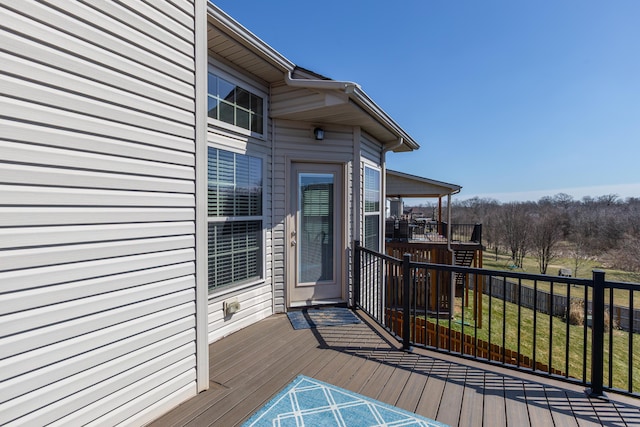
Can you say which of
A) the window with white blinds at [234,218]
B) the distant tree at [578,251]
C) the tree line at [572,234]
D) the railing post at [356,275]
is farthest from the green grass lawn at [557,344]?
the distant tree at [578,251]

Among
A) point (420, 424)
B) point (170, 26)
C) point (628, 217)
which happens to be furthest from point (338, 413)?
point (628, 217)

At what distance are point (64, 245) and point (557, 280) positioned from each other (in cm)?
314

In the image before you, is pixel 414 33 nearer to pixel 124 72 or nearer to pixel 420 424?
pixel 124 72

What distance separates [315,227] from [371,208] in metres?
1.26

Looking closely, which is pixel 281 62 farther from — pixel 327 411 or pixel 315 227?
pixel 327 411

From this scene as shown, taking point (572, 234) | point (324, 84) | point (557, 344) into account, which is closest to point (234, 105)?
point (324, 84)

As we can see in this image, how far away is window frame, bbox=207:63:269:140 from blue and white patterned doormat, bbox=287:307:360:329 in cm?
229

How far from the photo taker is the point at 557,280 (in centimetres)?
213

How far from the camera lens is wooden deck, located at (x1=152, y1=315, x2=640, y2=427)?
1.83 meters

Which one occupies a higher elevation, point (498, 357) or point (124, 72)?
point (124, 72)

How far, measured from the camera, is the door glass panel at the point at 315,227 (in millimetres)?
3918

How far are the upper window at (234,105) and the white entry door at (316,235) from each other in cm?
77

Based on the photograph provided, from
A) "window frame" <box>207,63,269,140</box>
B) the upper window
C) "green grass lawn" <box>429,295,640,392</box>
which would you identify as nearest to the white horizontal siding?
"window frame" <box>207,63,269,140</box>

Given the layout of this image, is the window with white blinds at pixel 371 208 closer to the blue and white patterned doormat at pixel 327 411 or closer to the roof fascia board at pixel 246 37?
the roof fascia board at pixel 246 37
